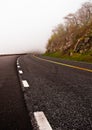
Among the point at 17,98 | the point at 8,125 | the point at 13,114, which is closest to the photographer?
the point at 8,125

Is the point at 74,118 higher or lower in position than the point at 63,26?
lower

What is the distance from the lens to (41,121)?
3.32 meters

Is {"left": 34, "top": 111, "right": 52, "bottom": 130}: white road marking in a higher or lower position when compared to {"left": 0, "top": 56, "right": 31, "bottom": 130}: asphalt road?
higher

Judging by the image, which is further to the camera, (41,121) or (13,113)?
(13,113)

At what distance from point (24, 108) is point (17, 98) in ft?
2.93

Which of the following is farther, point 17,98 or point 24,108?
point 17,98

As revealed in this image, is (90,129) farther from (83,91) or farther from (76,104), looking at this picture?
(83,91)

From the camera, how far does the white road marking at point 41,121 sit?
3.07 meters

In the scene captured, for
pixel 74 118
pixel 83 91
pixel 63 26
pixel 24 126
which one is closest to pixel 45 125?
pixel 24 126

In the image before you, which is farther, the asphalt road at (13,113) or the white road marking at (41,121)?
the asphalt road at (13,113)

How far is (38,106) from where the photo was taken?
165 inches

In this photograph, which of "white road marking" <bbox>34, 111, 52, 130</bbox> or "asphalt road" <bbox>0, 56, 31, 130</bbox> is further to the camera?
"asphalt road" <bbox>0, 56, 31, 130</bbox>

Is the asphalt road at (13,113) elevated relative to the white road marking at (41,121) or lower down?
lower down

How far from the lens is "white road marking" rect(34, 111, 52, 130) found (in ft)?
10.1
